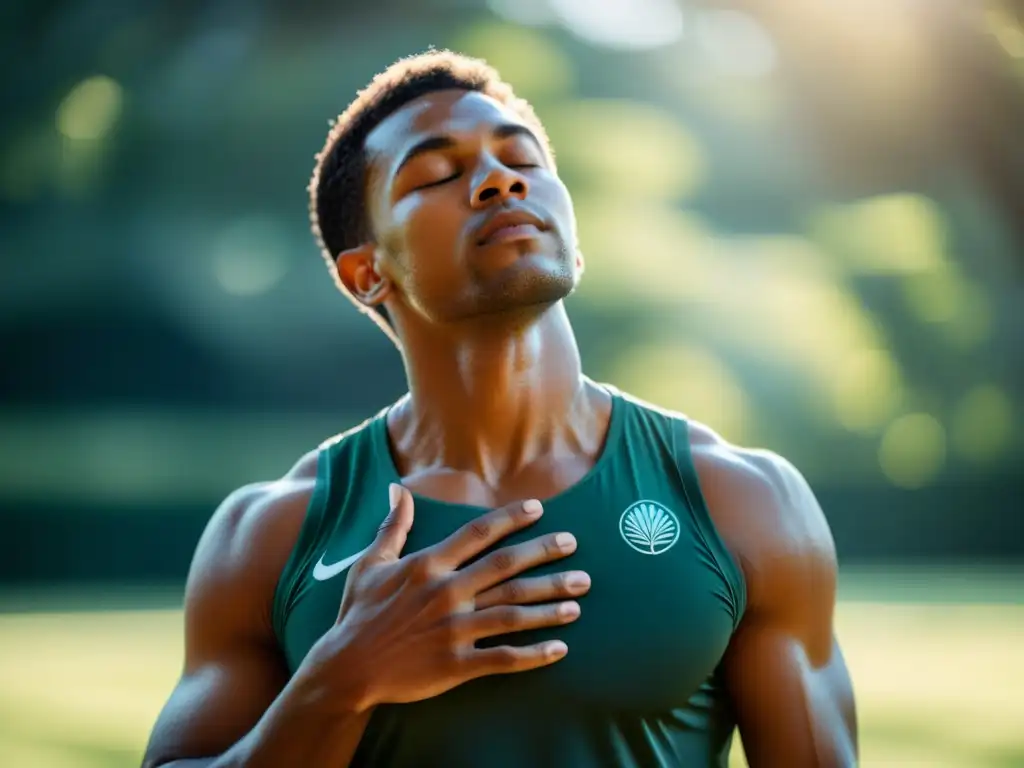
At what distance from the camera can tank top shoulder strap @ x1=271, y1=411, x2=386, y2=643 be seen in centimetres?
174

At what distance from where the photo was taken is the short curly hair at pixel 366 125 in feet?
6.81

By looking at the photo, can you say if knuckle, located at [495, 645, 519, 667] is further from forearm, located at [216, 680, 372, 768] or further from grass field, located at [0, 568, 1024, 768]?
grass field, located at [0, 568, 1024, 768]

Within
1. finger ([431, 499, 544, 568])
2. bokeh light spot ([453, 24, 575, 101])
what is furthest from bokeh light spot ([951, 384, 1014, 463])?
finger ([431, 499, 544, 568])

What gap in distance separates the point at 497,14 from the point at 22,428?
5520mm

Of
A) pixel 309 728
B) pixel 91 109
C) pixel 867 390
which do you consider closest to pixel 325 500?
pixel 309 728

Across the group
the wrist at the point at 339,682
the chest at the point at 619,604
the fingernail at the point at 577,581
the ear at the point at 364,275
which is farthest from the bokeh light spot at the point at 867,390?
the wrist at the point at 339,682

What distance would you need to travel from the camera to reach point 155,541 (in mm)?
10242

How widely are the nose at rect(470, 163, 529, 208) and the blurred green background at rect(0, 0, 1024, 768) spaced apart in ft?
26.8

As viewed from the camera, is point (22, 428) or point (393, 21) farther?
point (393, 21)

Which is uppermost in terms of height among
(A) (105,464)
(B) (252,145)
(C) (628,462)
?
(B) (252,145)

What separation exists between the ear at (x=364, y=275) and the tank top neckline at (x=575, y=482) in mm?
194

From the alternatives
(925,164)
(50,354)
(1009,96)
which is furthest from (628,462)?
(50,354)

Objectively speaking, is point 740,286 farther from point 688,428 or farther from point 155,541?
point 688,428

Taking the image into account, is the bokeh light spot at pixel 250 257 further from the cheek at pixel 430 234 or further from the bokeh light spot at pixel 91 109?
the cheek at pixel 430 234
